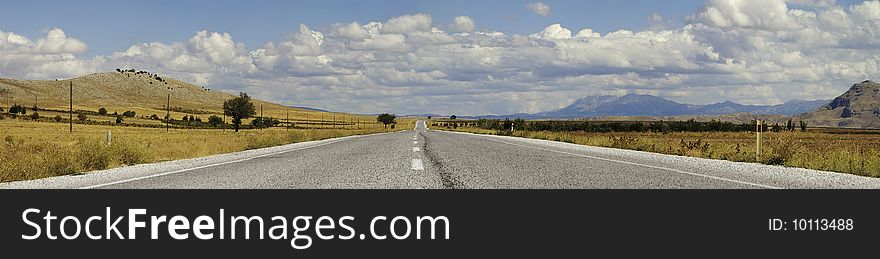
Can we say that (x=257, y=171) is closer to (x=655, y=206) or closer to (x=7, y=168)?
(x=7, y=168)

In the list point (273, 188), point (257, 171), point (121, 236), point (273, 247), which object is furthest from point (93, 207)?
point (257, 171)

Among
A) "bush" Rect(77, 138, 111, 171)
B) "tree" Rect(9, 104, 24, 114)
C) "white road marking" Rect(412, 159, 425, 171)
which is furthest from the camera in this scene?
"tree" Rect(9, 104, 24, 114)

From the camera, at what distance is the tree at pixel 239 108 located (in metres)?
114

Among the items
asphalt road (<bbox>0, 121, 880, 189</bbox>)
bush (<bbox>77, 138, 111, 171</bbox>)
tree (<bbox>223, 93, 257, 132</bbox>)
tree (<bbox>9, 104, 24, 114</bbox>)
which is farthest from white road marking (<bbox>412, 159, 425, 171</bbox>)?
tree (<bbox>9, 104, 24, 114</bbox>)

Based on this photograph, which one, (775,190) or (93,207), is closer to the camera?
(93,207)

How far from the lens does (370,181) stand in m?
10.8

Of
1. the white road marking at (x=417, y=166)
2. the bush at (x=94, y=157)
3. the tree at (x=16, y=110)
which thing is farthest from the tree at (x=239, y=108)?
the white road marking at (x=417, y=166)

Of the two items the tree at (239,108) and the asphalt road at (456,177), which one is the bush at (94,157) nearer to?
the asphalt road at (456,177)

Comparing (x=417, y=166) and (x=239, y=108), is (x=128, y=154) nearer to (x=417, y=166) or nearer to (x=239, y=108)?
(x=417, y=166)

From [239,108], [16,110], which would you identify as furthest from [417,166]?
[16,110]

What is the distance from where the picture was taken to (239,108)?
11550cm

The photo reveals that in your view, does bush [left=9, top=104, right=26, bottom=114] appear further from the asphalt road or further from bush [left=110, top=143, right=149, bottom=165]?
the asphalt road

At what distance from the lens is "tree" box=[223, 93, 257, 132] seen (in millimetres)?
114438

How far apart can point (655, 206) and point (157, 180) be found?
796 centimetres
